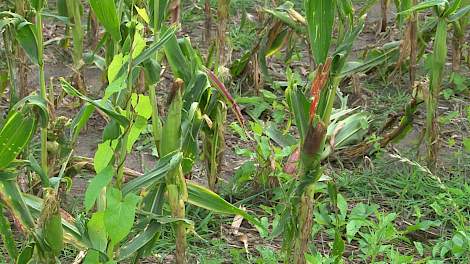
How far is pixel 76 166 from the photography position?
218 centimetres

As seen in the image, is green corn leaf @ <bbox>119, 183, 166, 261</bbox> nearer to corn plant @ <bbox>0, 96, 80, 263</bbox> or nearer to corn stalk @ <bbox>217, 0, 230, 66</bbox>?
corn plant @ <bbox>0, 96, 80, 263</bbox>

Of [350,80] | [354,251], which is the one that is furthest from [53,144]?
[350,80]

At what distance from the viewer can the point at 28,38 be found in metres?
1.92

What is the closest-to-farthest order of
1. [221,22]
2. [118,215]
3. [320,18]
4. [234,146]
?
1. [118,215]
2. [320,18]
3. [221,22]
4. [234,146]

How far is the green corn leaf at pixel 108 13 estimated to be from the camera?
1.67 metres

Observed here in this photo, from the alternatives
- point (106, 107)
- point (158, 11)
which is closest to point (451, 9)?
point (158, 11)

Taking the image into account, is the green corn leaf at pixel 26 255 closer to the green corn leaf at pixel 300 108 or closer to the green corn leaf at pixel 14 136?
the green corn leaf at pixel 14 136

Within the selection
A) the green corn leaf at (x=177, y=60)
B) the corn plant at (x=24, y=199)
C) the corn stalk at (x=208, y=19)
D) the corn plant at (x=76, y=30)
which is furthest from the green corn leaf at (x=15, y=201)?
the corn stalk at (x=208, y=19)

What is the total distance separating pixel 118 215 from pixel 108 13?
40 cm

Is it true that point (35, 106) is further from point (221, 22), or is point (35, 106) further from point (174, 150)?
point (221, 22)

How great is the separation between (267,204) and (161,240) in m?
0.37

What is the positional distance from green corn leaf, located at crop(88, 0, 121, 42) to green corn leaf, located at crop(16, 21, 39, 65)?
0.27 meters

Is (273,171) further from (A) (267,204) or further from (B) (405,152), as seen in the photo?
(B) (405,152)

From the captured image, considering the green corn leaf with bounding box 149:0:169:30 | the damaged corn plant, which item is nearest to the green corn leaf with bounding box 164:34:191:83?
the damaged corn plant
